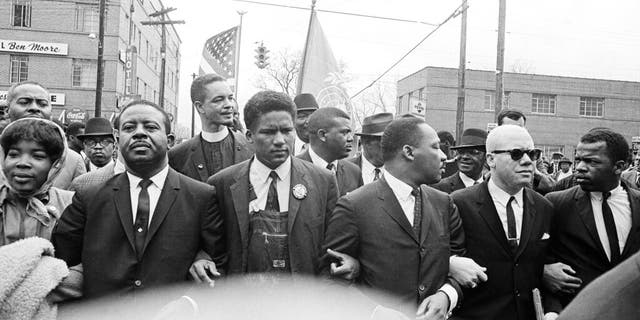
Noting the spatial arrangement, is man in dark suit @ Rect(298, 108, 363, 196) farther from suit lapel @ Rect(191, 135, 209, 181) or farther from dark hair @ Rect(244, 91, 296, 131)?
dark hair @ Rect(244, 91, 296, 131)

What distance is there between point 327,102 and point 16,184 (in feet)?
19.1

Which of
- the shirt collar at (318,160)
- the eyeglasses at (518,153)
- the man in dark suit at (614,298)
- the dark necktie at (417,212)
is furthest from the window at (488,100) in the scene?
the man in dark suit at (614,298)

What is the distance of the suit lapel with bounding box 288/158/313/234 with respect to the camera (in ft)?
11.6

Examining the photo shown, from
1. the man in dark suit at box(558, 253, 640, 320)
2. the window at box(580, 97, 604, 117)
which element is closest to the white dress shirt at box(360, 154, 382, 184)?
the man in dark suit at box(558, 253, 640, 320)

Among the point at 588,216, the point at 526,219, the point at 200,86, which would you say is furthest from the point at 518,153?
the point at 200,86

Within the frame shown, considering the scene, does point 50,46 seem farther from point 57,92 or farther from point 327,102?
point 327,102

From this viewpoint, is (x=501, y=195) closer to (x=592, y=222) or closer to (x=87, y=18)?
(x=592, y=222)

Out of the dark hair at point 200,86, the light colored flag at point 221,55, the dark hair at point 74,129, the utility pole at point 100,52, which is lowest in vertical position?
the dark hair at point 74,129

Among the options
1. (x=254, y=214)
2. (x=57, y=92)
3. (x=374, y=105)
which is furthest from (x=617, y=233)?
(x=374, y=105)

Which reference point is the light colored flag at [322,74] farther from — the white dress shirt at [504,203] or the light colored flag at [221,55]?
the white dress shirt at [504,203]

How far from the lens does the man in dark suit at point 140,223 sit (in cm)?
324

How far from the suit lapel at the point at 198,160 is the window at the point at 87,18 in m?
36.8

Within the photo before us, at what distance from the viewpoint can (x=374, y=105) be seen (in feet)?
223

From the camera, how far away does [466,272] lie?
11.8 ft
